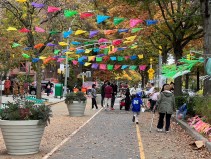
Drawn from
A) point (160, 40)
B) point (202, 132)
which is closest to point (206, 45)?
point (202, 132)

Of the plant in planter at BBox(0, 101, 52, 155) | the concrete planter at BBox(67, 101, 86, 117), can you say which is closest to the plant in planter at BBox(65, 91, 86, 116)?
the concrete planter at BBox(67, 101, 86, 117)

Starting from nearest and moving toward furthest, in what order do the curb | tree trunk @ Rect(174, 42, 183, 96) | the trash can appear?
the curb, tree trunk @ Rect(174, 42, 183, 96), the trash can

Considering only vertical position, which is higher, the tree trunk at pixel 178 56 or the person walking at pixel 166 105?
the tree trunk at pixel 178 56

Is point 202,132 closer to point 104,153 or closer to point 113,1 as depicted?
point 104,153

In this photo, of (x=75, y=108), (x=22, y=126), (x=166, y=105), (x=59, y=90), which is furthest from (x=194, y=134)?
(x=59, y=90)

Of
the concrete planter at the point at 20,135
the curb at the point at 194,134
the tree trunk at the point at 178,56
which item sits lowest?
the curb at the point at 194,134

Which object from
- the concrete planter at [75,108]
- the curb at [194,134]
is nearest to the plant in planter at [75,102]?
the concrete planter at [75,108]

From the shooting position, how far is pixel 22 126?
888cm

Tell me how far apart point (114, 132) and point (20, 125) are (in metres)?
5.37

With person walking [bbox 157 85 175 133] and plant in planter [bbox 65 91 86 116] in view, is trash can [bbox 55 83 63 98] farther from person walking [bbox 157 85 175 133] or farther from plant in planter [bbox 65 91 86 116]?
person walking [bbox 157 85 175 133]

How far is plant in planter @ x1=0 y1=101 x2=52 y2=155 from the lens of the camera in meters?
8.90

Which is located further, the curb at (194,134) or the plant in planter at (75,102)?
the plant in planter at (75,102)

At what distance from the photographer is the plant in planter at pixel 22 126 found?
29.2 feet

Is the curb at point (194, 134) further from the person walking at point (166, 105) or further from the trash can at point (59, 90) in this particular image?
the trash can at point (59, 90)
